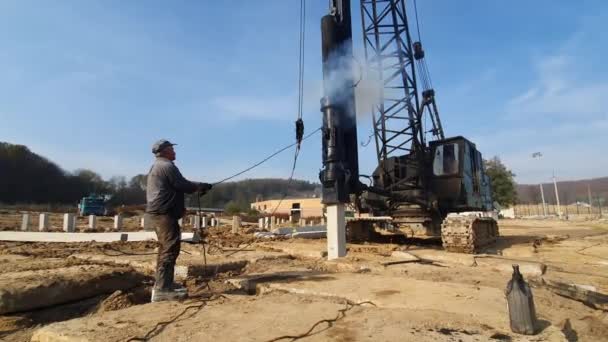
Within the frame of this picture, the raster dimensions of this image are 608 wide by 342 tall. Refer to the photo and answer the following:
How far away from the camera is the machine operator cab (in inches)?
422

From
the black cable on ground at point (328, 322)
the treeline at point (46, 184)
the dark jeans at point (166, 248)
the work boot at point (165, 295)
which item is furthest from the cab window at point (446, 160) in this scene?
the treeline at point (46, 184)

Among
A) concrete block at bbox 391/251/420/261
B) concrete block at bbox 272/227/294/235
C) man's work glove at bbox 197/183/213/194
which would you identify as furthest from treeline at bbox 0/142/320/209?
man's work glove at bbox 197/183/213/194

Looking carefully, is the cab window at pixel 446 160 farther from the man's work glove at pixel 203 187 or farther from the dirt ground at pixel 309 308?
the man's work glove at pixel 203 187

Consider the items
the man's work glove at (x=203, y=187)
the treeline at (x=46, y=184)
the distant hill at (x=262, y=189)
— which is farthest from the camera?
the distant hill at (x=262, y=189)

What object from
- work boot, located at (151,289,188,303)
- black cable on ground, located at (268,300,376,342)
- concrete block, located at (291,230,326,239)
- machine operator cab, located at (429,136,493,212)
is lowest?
black cable on ground, located at (268,300,376,342)

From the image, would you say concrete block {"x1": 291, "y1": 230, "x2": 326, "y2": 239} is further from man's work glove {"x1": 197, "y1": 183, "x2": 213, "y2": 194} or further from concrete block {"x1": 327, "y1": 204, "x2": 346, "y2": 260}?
man's work glove {"x1": 197, "y1": 183, "x2": 213, "y2": 194}

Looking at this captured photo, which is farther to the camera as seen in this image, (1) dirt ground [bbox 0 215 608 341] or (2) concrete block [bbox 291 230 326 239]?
(2) concrete block [bbox 291 230 326 239]

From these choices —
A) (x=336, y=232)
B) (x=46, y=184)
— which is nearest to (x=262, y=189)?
(x=46, y=184)

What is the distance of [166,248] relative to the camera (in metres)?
4.04

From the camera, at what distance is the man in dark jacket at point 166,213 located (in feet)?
13.0

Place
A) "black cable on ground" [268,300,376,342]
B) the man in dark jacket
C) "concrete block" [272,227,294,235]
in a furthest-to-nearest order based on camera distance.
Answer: "concrete block" [272,227,294,235] → the man in dark jacket → "black cable on ground" [268,300,376,342]

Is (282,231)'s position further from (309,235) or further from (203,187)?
(203,187)

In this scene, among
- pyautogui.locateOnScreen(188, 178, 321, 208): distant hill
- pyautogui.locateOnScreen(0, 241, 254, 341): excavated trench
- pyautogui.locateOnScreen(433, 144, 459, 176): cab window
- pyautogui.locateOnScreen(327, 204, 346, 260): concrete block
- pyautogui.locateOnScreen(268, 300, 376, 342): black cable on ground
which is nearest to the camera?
pyautogui.locateOnScreen(268, 300, 376, 342): black cable on ground

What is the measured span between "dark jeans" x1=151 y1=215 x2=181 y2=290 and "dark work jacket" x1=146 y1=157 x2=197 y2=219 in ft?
0.28
